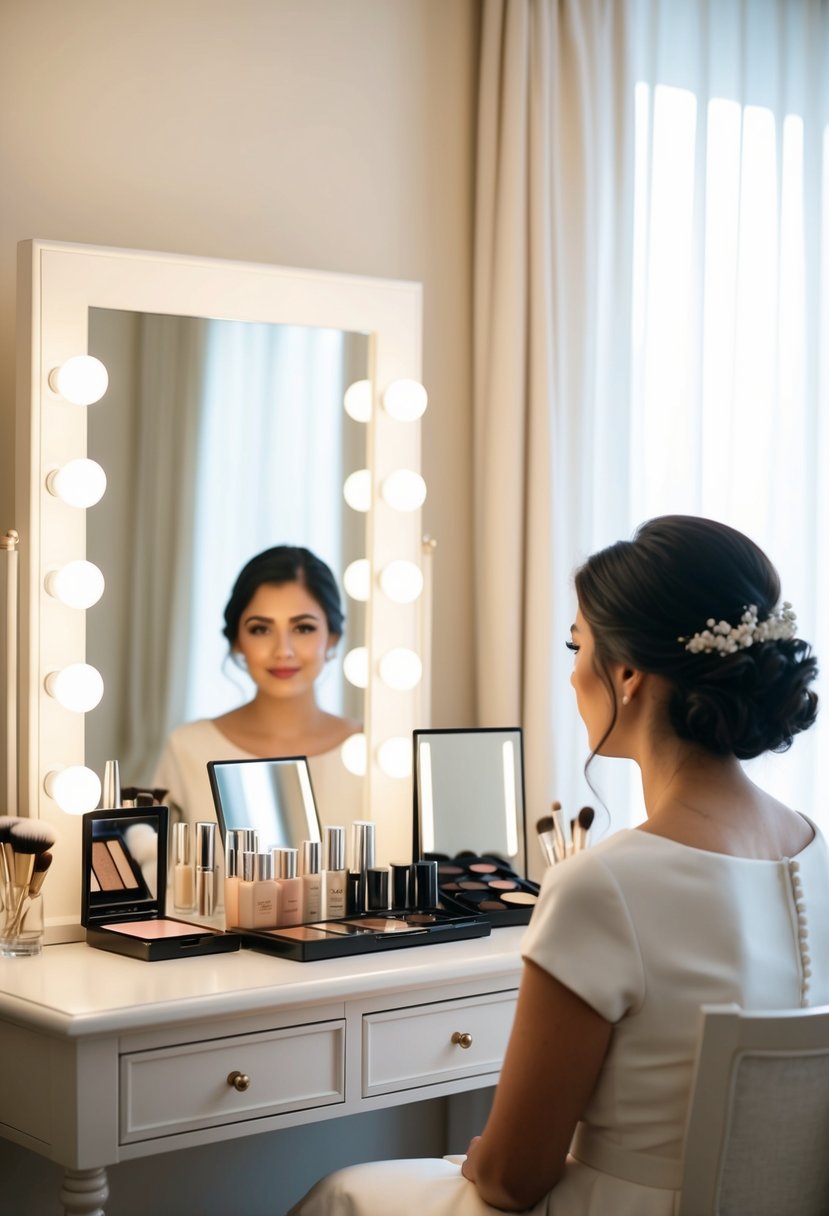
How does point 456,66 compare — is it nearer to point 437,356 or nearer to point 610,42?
point 610,42

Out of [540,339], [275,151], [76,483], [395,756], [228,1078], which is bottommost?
[228,1078]

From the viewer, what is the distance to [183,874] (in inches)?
85.9

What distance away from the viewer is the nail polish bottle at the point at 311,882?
2094mm

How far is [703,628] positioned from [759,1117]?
0.48 m

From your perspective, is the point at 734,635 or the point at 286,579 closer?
the point at 734,635

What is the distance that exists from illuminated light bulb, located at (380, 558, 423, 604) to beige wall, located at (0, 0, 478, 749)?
213 mm

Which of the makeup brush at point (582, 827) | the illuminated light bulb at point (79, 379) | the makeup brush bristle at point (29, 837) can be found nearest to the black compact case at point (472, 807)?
the makeup brush at point (582, 827)

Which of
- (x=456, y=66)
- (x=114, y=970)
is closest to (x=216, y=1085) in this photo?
(x=114, y=970)

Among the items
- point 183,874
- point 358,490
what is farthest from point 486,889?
point 358,490

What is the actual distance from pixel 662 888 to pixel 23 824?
3.34 feet

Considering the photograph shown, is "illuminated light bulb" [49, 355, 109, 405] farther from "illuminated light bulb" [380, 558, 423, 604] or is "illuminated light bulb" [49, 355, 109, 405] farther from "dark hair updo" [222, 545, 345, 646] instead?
"illuminated light bulb" [380, 558, 423, 604]

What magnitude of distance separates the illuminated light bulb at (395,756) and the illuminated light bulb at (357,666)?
12 cm

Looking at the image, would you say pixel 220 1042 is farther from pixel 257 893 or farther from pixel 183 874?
pixel 183 874

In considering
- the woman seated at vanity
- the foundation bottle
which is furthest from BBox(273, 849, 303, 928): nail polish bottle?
the woman seated at vanity
